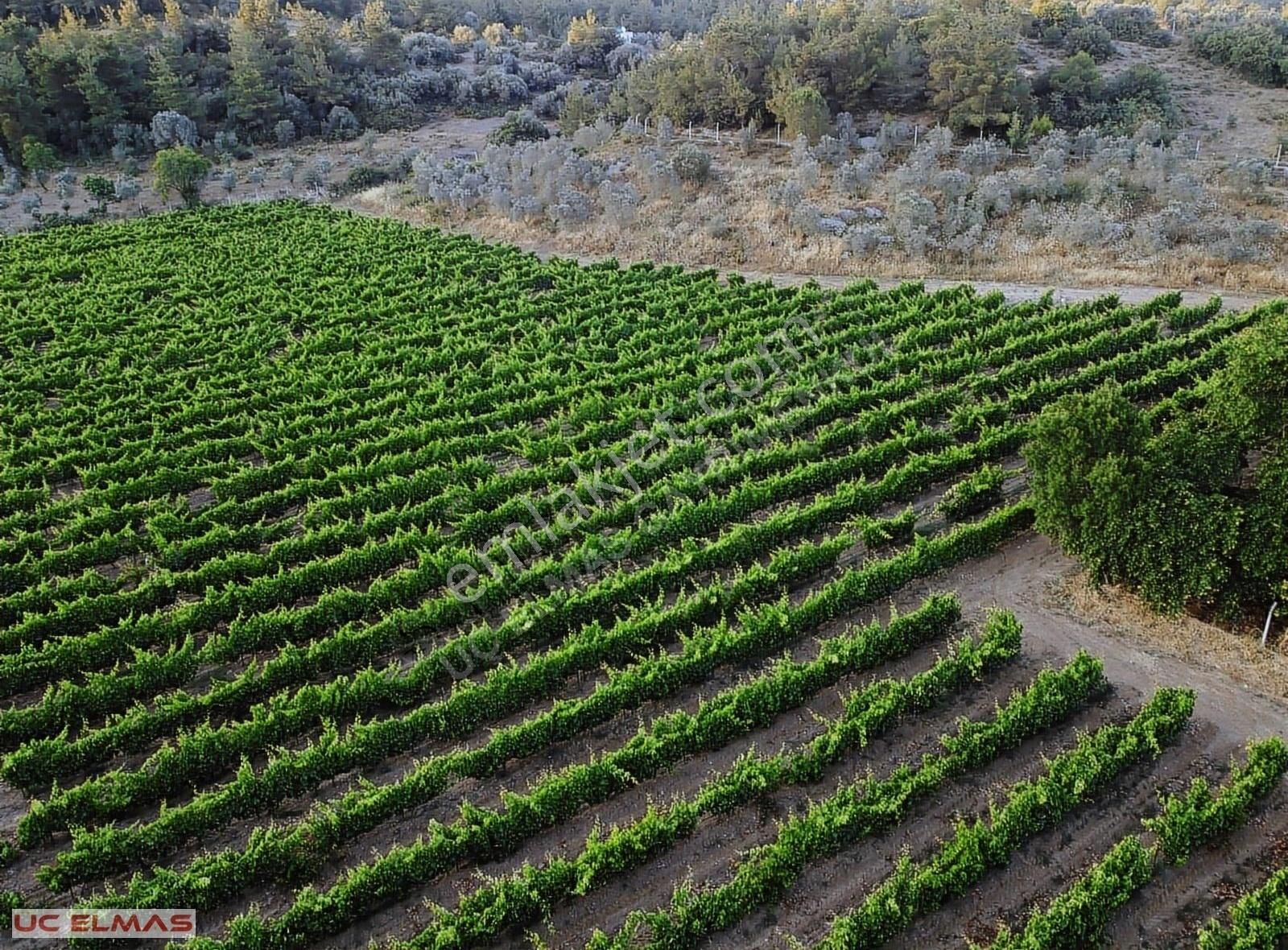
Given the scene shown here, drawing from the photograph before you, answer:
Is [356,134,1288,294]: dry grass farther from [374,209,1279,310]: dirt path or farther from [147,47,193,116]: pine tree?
[147,47,193,116]: pine tree

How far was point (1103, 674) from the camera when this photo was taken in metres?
14.7

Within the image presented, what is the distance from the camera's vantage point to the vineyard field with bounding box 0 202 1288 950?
37.4ft

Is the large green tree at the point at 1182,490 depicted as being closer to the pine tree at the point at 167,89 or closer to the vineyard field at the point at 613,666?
the vineyard field at the point at 613,666

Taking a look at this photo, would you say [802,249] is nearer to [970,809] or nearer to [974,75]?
[974,75]

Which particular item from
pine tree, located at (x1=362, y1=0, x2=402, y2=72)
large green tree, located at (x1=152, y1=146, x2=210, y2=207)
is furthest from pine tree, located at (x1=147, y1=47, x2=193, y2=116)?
large green tree, located at (x1=152, y1=146, x2=210, y2=207)

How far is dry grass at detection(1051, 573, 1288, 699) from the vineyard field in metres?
0.30

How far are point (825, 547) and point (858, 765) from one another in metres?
4.74

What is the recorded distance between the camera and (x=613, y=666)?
596 inches

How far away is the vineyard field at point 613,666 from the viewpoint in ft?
37.4

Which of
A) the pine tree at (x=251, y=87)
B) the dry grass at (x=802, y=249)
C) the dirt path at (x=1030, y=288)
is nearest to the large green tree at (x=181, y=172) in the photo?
the dry grass at (x=802, y=249)

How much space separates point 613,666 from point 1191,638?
992 cm

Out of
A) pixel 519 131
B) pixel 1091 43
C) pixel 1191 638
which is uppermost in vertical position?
pixel 1091 43

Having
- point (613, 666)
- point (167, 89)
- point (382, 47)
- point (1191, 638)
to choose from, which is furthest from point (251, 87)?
point (1191, 638)

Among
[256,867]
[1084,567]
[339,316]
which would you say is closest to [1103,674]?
[1084,567]
